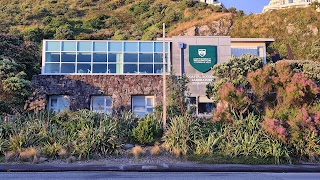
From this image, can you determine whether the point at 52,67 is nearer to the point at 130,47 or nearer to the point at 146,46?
the point at 130,47

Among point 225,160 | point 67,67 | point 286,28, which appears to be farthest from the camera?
point 286,28

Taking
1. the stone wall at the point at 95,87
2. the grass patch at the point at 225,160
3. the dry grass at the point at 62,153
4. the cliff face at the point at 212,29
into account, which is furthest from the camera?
the cliff face at the point at 212,29

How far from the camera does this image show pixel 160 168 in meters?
12.0

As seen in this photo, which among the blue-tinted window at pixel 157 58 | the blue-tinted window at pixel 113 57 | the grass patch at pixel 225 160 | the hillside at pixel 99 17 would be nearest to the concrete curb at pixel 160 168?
the grass patch at pixel 225 160

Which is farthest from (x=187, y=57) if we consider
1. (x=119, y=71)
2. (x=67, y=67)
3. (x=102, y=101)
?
(x=67, y=67)

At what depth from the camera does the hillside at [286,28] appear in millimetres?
44000

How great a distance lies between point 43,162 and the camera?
42.5ft

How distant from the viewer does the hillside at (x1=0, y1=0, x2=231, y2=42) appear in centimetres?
5266

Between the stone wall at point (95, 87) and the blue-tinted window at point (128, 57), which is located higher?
the blue-tinted window at point (128, 57)

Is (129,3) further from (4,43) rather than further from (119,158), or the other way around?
(119,158)

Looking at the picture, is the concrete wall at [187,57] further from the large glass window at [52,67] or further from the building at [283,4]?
the building at [283,4]

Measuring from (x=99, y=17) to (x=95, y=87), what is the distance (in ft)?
126

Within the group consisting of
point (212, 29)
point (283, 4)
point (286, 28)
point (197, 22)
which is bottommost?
point (286, 28)

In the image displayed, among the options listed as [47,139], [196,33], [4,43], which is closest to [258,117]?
[47,139]
